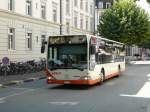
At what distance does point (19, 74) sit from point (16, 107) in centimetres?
1718

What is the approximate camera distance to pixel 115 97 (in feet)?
54.7

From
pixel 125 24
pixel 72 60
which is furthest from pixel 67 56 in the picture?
pixel 125 24

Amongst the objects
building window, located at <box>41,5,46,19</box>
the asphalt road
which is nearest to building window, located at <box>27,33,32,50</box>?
building window, located at <box>41,5,46,19</box>

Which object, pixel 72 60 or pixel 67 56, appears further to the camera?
pixel 67 56

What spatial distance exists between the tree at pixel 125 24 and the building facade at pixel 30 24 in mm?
10483

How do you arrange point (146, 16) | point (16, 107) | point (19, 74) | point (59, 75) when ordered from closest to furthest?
1. point (16, 107)
2. point (59, 75)
3. point (19, 74)
4. point (146, 16)

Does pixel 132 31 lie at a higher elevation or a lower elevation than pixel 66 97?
higher

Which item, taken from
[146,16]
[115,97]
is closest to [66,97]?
[115,97]

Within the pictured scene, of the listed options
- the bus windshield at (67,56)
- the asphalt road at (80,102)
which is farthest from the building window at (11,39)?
the asphalt road at (80,102)

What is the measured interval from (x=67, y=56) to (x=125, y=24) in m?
41.4

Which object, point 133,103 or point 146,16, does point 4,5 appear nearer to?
point 133,103

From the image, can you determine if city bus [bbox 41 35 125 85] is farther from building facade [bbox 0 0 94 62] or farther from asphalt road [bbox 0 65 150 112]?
building facade [bbox 0 0 94 62]

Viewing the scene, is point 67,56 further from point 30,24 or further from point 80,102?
point 30,24

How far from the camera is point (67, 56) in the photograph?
784 inches
